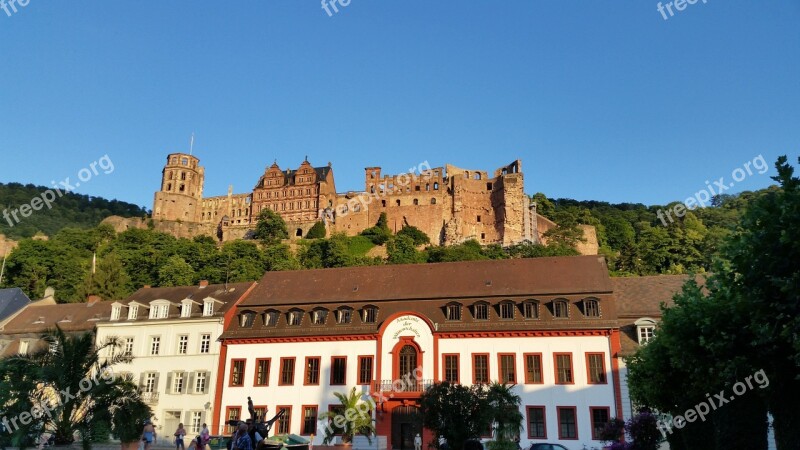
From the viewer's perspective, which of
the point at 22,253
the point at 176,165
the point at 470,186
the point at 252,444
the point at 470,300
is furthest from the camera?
the point at 176,165

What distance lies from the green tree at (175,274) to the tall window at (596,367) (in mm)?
51980

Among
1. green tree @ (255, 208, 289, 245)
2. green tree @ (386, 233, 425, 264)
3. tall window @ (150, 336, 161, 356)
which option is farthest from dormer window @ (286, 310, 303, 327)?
green tree @ (255, 208, 289, 245)

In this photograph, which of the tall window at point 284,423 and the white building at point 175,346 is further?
the white building at point 175,346

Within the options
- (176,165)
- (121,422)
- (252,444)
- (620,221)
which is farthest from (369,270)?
(176,165)

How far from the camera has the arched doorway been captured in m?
37.7

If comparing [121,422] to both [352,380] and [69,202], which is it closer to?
[352,380]

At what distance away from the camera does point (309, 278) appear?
4794 centimetres

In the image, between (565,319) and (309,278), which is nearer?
(565,319)

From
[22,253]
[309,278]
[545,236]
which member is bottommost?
[309,278]

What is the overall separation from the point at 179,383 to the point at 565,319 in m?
25.9

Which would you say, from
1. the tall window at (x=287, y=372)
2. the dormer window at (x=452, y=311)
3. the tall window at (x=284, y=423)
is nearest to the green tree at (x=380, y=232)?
the tall window at (x=287, y=372)

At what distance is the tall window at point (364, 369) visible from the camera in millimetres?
39775

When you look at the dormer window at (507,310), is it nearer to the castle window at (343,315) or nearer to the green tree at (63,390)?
the castle window at (343,315)

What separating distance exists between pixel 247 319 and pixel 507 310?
17.8 m
